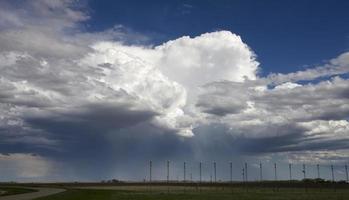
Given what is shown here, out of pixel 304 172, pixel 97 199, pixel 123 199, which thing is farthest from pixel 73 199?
pixel 304 172

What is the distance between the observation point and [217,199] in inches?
3369

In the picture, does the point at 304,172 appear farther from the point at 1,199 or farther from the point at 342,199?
the point at 1,199

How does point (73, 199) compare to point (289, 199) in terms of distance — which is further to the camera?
point (73, 199)

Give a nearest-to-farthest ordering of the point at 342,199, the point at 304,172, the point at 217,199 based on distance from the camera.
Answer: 1. the point at 342,199
2. the point at 217,199
3. the point at 304,172

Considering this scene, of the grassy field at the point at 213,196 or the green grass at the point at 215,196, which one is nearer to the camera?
the green grass at the point at 215,196

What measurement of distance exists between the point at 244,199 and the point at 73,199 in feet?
109

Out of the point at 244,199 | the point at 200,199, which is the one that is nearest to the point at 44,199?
the point at 200,199

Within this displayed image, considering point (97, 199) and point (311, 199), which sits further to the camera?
point (97, 199)

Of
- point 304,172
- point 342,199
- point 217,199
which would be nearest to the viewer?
point 342,199

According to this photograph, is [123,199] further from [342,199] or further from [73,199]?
[342,199]

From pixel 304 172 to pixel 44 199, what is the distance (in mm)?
120641

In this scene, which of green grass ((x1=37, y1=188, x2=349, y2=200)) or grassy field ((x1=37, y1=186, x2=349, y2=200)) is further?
grassy field ((x1=37, y1=186, x2=349, y2=200))

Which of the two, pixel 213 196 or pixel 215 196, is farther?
pixel 213 196

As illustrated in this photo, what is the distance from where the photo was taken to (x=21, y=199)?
285ft
